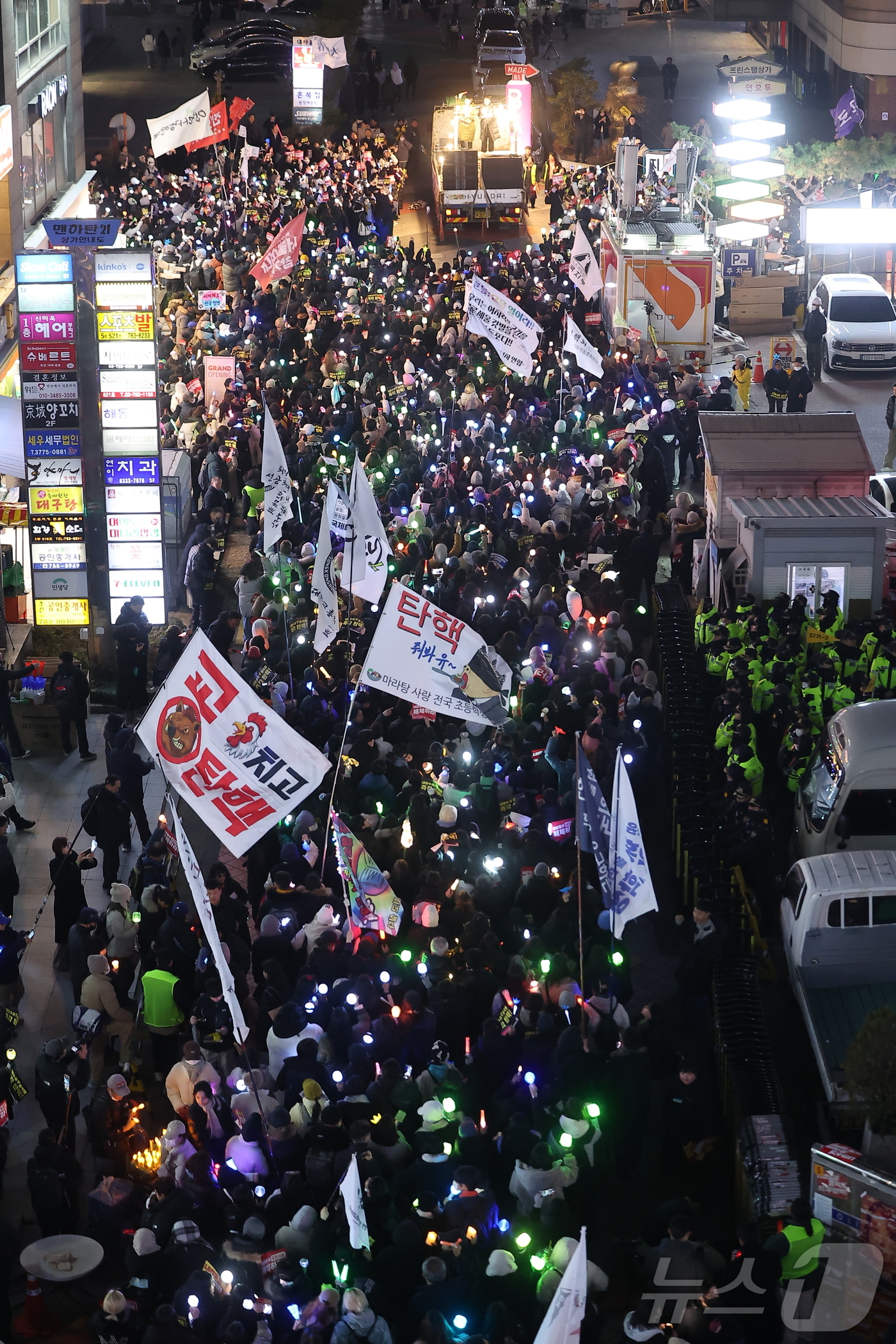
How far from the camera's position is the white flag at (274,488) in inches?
841

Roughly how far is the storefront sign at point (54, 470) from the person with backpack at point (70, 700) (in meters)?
2.68

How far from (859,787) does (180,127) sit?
29.0m

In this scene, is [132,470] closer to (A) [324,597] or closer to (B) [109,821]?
(A) [324,597]

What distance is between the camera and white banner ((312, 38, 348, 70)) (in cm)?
5294

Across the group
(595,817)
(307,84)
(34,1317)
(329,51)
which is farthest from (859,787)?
(307,84)

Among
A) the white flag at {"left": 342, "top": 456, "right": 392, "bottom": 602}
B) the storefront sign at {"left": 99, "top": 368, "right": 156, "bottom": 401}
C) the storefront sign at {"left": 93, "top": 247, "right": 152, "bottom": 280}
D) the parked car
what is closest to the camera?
the white flag at {"left": 342, "top": 456, "right": 392, "bottom": 602}

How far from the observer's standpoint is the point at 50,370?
73.4ft

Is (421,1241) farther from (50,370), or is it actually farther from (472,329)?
(472,329)

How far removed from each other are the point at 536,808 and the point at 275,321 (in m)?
20.2

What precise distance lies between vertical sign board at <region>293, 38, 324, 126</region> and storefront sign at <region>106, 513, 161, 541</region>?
34.0m

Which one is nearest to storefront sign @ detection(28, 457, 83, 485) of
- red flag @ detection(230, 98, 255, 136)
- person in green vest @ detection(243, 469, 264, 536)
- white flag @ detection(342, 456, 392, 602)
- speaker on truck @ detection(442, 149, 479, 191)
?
person in green vest @ detection(243, 469, 264, 536)

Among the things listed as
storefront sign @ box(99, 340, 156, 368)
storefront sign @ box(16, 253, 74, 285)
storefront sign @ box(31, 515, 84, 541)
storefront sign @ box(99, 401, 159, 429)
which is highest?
storefront sign @ box(16, 253, 74, 285)

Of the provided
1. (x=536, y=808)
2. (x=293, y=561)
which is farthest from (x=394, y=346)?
(x=536, y=808)

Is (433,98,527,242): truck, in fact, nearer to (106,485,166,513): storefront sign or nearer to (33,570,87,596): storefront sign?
(106,485,166,513): storefront sign
